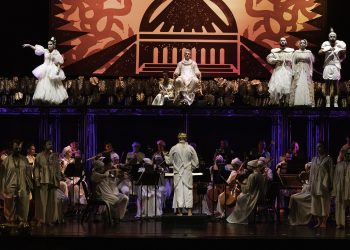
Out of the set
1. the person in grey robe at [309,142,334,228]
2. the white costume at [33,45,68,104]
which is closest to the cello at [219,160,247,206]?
the person in grey robe at [309,142,334,228]

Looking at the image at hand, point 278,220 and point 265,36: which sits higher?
point 265,36

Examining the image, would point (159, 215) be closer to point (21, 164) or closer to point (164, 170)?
point (164, 170)

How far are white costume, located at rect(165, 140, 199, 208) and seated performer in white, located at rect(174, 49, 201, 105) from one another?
9.74 ft

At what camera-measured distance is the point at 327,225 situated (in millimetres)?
14086

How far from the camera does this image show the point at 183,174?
14367mm

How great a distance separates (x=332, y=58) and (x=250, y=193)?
444 centimetres

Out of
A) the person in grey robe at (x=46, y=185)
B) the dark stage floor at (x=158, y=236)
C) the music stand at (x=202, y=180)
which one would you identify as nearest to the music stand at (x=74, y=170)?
the person in grey robe at (x=46, y=185)

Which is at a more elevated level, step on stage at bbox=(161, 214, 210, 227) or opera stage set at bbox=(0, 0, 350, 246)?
opera stage set at bbox=(0, 0, 350, 246)

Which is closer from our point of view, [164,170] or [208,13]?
[164,170]

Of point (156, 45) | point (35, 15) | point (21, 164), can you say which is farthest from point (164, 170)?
point (35, 15)

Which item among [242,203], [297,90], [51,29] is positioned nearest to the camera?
[242,203]

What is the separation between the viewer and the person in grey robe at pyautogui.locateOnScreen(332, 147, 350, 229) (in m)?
13.5

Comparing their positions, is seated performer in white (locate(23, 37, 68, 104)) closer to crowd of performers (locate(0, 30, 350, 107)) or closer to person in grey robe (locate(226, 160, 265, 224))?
crowd of performers (locate(0, 30, 350, 107))

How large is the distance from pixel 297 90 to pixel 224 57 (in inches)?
147
